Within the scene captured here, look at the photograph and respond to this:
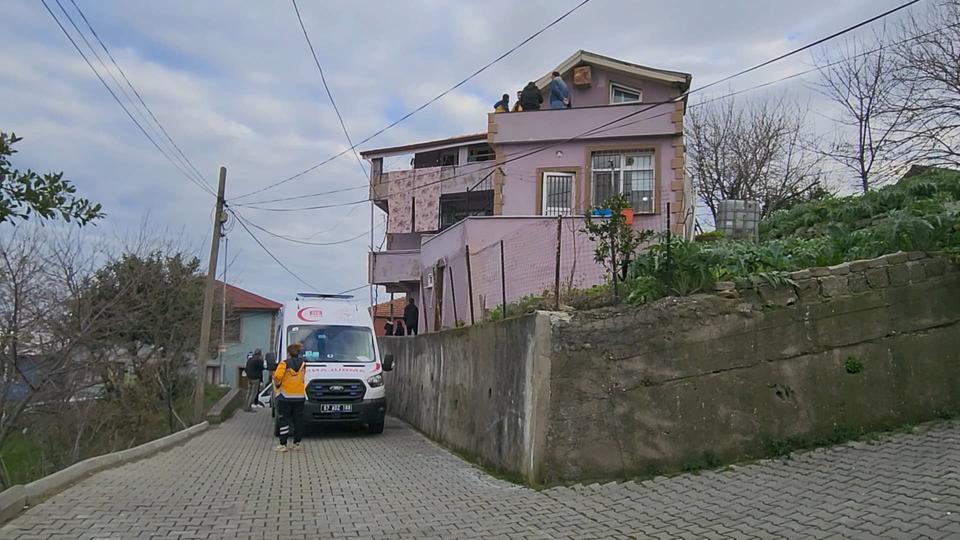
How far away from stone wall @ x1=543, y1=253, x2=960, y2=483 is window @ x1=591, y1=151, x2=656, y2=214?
13.5m

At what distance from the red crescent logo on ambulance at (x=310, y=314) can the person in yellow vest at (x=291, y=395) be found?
2888 mm

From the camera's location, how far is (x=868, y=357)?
7988 mm

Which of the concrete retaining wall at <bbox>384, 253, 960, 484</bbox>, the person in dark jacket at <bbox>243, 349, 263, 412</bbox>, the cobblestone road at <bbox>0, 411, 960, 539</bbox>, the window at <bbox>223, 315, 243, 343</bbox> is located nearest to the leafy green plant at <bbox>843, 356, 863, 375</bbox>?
the concrete retaining wall at <bbox>384, 253, 960, 484</bbox>

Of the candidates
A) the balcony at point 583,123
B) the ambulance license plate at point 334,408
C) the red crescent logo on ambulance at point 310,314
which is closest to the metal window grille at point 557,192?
the balcony at point 583,123

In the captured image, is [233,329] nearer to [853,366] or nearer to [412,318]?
[412,318]

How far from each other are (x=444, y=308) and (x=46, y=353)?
823cm

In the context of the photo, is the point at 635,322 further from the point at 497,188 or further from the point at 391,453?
the point at 497,188

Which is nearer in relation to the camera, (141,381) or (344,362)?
(344,362)

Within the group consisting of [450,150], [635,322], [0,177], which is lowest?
[635,322]

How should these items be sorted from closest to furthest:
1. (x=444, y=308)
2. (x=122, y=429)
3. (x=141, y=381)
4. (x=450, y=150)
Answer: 1. (x=444, y=308)
2. (x=122, y=429)
3. (x=141, y=381)
4. (x=450, y=150)

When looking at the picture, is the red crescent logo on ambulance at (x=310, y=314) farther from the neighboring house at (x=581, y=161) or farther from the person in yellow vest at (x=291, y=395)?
the person in yellow vest at (x=291, y=395)

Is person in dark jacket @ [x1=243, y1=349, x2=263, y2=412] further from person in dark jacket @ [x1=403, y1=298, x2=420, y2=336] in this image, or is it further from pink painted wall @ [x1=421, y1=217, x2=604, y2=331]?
pink painted wall @ [x1=421, y1=217, x2=604, y2=331]

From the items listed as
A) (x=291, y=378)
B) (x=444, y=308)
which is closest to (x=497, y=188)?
(x=444, y=308)

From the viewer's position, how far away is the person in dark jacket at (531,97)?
23.1 metres
